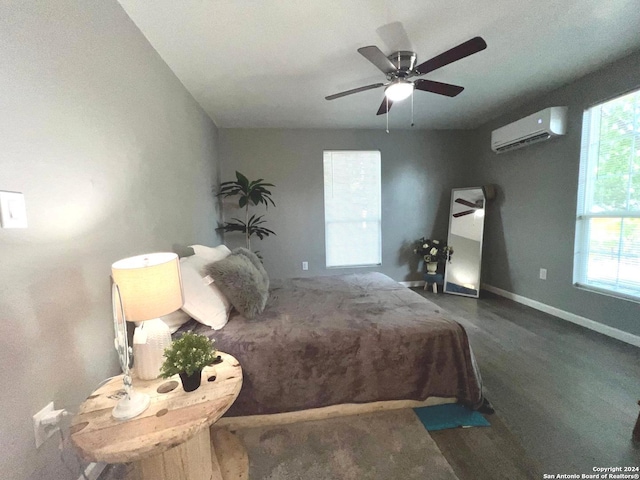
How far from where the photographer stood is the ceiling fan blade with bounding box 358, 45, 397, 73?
1643mm

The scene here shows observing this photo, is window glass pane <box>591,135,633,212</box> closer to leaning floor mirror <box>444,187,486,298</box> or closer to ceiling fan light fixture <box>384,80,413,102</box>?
leaning floor mirror <box>444,187,486,298</box>

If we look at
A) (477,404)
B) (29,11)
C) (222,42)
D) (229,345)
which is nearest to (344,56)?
(222,42)

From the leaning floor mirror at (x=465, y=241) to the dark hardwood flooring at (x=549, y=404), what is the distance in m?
1.09

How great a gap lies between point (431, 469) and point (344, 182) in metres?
3.51

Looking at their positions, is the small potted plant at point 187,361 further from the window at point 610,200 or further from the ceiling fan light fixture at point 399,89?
the window at point 610,200

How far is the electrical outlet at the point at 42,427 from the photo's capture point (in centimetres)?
92

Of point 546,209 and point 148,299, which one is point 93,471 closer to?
point 148,299

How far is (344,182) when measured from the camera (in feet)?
13.6

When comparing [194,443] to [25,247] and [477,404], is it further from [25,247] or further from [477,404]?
[477,404]

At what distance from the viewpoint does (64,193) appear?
109cm

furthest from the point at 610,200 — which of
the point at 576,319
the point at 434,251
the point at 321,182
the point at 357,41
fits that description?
the point at 321,182

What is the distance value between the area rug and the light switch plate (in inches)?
55.5

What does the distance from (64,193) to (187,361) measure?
2.82ft

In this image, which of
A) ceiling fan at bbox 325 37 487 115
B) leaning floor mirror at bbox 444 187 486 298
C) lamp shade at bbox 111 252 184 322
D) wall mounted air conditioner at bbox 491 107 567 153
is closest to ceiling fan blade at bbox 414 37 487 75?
ceiling fan at bbox 325 37 487 115
